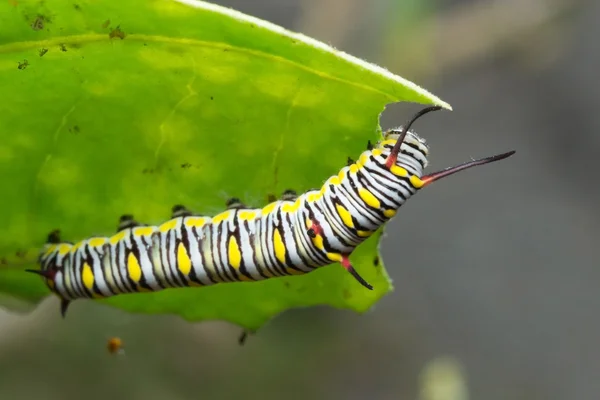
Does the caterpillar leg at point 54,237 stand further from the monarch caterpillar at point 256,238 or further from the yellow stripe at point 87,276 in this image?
the yellow stripe at point 87,276

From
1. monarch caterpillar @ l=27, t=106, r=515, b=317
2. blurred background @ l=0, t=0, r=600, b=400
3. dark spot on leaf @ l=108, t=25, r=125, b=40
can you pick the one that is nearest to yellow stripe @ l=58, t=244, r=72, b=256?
monarch caterpillar @ l=27, t=106, r=515, b=317

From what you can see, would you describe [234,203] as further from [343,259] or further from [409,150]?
[409,150]

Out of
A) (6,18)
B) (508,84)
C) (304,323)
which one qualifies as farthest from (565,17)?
(6,18)

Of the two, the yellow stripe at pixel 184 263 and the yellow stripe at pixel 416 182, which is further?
the yellow stripe at pixel 184 263

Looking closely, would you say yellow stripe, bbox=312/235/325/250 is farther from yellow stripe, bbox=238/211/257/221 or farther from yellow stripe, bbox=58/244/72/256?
yellow stripe, bbox=58/244/72/256

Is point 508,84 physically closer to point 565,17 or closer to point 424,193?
point 565,17

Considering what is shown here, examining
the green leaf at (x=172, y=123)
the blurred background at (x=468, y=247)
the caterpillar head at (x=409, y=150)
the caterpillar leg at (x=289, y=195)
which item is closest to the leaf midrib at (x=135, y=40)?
the green leaf at (x=172, y=123)
